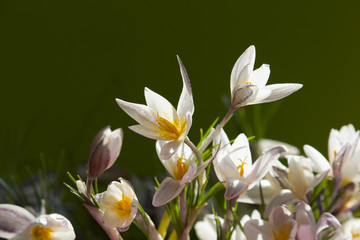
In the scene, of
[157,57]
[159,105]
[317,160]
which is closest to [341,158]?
[317,160]

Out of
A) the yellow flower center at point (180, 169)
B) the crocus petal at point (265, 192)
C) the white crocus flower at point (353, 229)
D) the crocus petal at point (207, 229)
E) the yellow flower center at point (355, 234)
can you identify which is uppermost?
the yellow flower center at point (180, 169)

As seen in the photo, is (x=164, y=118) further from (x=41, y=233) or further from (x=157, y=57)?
(x=157, y=57)

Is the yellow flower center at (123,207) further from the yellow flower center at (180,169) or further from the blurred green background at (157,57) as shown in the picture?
the blurred green background at (157,57)

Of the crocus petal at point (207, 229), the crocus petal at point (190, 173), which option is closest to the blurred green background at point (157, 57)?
the crocus petal at point (207, 229)

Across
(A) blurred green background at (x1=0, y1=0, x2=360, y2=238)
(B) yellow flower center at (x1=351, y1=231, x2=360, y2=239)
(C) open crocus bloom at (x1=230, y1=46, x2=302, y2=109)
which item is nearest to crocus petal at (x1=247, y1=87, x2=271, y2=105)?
(C) open crocus bloom at (x1=230, y1=46, x2=302, y2=109)

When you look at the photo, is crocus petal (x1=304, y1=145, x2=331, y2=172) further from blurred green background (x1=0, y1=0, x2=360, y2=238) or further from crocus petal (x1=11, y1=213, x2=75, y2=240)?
blurred green background (x1=0, y1=0, x2=360, y2=238)

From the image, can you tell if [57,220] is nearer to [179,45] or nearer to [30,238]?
[30,238]
